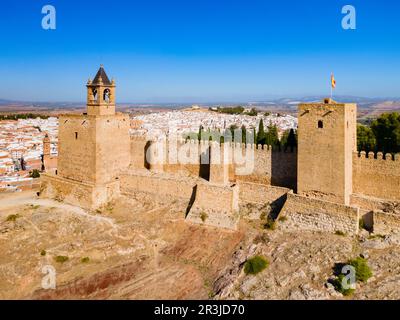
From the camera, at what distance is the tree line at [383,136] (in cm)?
1831

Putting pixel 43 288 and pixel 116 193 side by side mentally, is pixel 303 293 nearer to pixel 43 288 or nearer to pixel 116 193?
pixel 43 288

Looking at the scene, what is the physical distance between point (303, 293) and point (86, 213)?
11402 mm

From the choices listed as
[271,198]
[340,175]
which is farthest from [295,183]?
[340,175]

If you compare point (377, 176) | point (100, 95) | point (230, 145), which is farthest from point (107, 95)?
point (377, 176)

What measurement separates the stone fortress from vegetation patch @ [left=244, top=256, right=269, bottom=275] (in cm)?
253

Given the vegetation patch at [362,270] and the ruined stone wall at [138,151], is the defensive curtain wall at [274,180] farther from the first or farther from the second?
the vegetation patch at [362,270]

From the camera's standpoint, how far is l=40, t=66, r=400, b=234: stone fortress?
14961 mm

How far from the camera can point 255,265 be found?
13.8 m

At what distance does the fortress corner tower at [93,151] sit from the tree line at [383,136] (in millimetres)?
12606

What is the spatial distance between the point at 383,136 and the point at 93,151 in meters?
14.4

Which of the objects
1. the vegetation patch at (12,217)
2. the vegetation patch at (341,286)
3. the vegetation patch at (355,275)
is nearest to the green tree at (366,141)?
the vegetation patch at (355,275)

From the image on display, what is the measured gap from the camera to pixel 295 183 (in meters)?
17.5

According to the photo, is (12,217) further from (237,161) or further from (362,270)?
(362,270)

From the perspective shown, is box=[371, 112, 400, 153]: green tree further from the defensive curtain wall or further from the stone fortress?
the defensive curtain wall
